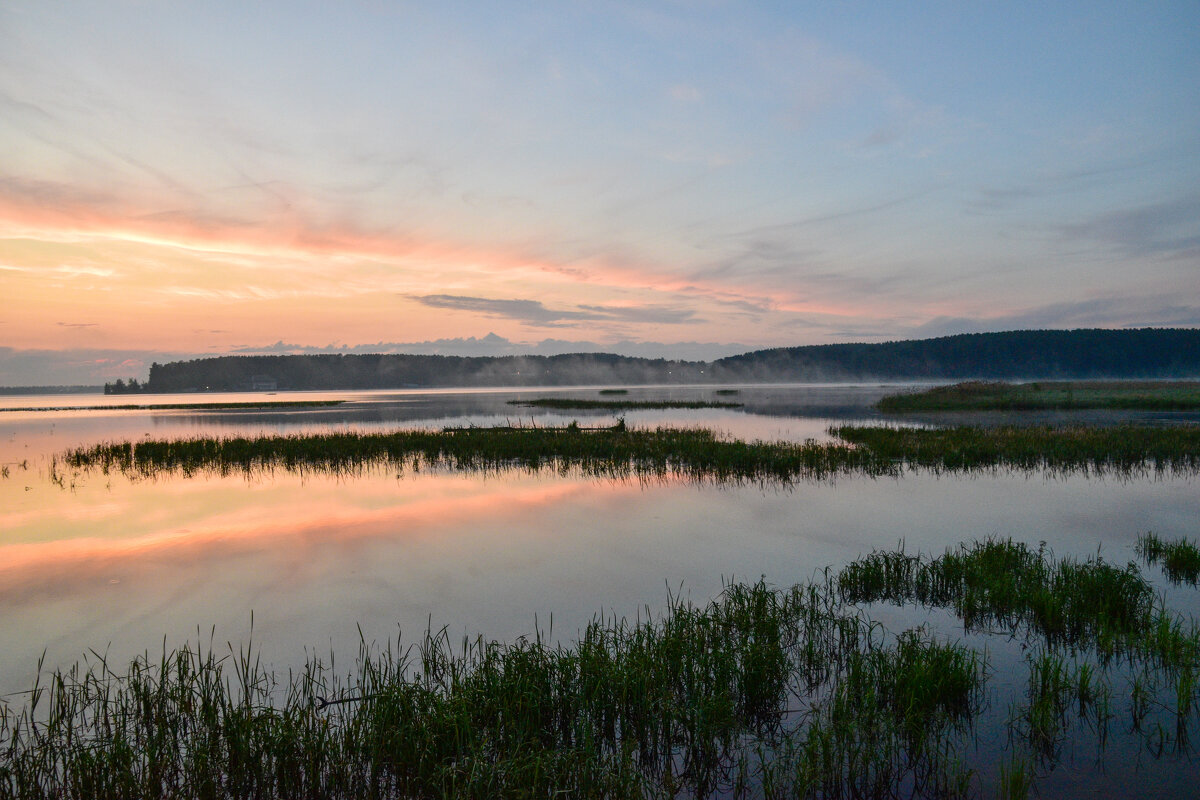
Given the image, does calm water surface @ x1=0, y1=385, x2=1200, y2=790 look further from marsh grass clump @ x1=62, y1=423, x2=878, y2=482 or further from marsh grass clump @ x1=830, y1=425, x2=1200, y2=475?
marsh grass clump @ x1=830, y1=425, x2=1200, y2=475

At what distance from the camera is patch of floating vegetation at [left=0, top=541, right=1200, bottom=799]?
197 inches

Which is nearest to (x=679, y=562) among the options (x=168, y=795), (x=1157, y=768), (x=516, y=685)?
(x=516, y=685)

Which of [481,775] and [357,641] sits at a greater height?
[481,775]

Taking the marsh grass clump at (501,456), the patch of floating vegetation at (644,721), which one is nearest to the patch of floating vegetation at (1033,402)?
the marsh grass clump at (501,456)

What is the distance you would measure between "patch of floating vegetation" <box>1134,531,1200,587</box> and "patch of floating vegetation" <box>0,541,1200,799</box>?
289 cm

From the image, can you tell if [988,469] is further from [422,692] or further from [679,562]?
[422,692]

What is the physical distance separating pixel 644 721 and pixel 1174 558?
10.8 meters

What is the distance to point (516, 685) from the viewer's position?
6.09m

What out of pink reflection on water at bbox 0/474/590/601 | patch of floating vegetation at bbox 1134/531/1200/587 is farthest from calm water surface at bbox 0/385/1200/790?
patch of floating vegetation at bbox 1134/531/1200/587

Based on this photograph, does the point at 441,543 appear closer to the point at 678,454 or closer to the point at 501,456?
the point at 501,456

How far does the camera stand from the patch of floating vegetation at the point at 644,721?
5.01 metres

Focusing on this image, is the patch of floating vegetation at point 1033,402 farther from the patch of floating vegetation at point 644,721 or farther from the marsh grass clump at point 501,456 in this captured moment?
the patch of floating vegetation at point 644,721

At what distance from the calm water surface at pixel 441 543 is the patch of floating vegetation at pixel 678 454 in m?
2.44

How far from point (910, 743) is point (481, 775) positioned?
3.81 metres
